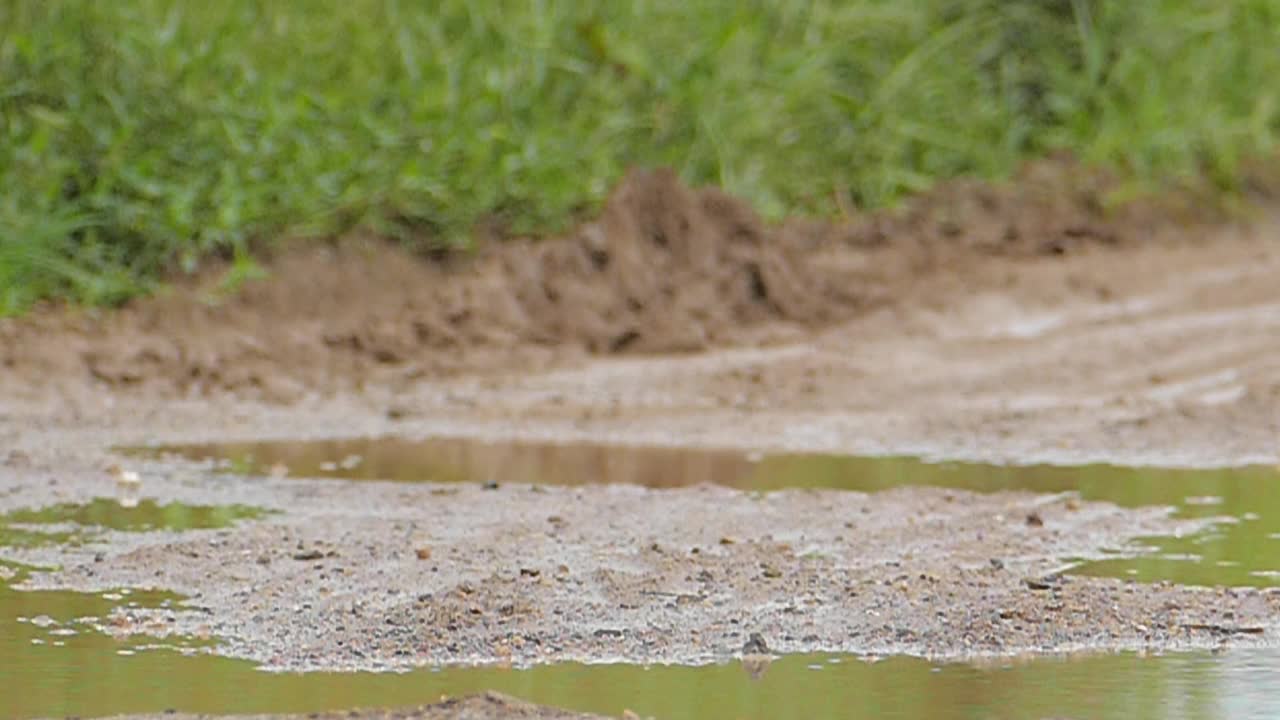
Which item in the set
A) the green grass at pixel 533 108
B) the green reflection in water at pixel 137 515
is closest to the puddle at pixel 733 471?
the green reflection in water at pixel 137 515

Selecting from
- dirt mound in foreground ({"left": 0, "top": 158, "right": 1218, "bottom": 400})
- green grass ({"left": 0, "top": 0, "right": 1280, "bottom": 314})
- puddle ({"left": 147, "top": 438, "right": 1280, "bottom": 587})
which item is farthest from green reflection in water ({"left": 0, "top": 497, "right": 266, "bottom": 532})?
green grass ({"left": 0, "top": 0, "right": 1280, "bottom": 314})

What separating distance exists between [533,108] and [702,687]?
511cm

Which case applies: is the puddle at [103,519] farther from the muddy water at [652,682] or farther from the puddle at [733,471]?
the puddle at [733,471]

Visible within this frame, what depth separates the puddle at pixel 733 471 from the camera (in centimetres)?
581

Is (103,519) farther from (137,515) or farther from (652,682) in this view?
(652,682)

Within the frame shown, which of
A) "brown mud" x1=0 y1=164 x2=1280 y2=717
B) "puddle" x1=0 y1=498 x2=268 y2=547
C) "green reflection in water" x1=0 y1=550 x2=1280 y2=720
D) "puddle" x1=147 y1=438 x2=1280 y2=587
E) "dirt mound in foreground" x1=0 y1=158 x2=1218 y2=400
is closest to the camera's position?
"green reflection in water" x1=0 y1=550 x2=1280 y2=720

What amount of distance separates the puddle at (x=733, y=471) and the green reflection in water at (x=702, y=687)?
156cm

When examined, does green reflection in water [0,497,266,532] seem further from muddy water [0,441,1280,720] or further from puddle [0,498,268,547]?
muddy water [0,441,1280,720]

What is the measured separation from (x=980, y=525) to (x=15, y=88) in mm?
4233

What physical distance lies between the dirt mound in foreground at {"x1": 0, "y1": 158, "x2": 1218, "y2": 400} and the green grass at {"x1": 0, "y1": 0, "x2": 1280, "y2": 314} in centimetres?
19

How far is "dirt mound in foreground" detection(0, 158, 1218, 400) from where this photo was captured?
759 centimetres

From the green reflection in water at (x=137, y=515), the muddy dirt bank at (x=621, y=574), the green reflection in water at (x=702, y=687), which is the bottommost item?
the green reflection in water at (x=702, y=687)

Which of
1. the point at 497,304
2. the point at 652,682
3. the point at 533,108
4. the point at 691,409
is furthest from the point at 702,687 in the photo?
the point at 533,108

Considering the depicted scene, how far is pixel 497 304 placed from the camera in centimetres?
804
